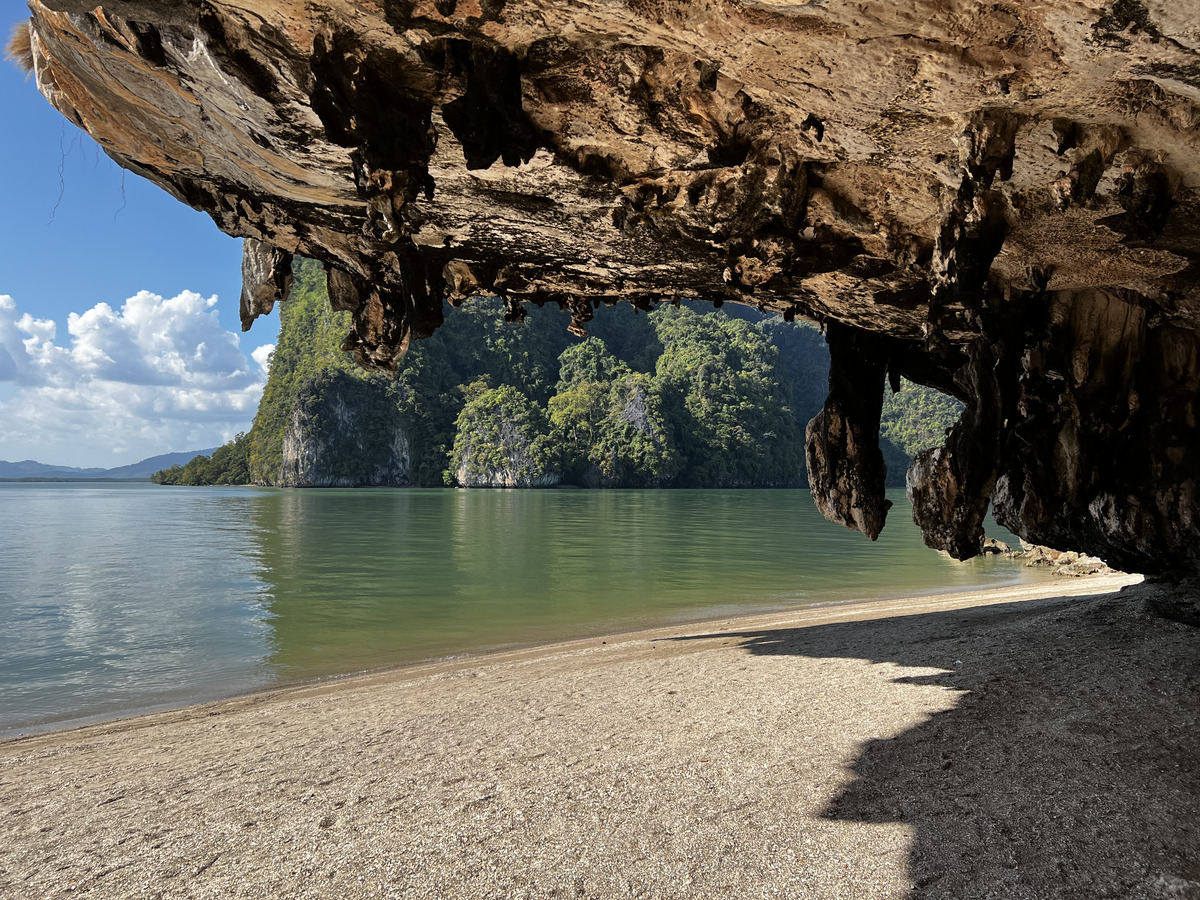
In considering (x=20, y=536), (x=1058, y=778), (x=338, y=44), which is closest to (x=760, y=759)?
(x=1058, y=778)

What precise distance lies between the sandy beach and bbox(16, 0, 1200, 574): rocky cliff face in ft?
5.12

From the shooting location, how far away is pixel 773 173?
12.0 feet

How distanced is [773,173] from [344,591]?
41.8 ft

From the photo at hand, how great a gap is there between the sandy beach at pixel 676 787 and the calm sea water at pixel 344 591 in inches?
94.6

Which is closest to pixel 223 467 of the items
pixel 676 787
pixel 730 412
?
pixel 730 412

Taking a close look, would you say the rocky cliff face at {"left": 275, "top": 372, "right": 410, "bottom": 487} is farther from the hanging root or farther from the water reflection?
the hanging root

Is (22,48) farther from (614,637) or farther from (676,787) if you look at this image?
(614,637)

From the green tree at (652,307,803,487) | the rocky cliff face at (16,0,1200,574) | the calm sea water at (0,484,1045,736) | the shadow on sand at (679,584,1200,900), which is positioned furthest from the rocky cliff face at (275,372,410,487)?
the shadow on sand at (679,584,1200,900)

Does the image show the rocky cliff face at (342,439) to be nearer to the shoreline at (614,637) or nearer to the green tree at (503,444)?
the green tree at (503,444)

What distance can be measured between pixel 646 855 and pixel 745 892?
504 mm

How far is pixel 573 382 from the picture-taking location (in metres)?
96.2

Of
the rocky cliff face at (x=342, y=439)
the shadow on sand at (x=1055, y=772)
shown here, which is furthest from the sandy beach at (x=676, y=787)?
the rocky cliff face at (x=342, y=439)

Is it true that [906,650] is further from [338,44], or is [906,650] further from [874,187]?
[338,44]

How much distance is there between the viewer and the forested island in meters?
81.2
